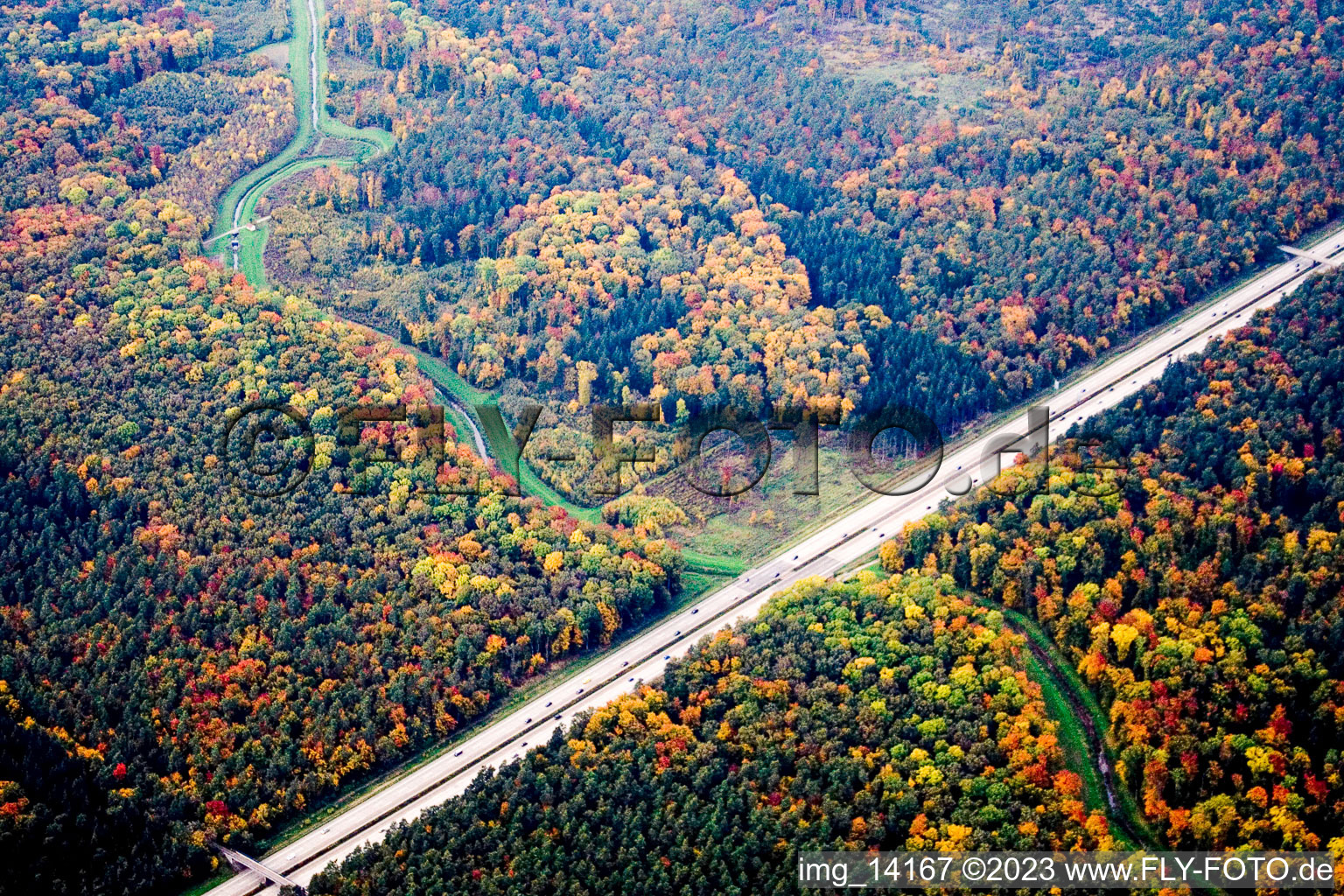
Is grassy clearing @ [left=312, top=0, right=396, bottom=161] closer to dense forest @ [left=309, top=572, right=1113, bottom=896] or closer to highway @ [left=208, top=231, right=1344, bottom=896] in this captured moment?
highway @ [left=208, top=231, right=1344, bottom=896]

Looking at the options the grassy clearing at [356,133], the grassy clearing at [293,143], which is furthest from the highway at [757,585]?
the grassy clearing at [356,133]

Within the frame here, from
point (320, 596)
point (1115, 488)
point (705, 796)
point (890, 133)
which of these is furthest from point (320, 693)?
point (890, 133)

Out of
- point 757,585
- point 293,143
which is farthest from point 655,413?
point 293,143

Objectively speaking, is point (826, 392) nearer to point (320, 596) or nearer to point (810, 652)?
point (810, 652)

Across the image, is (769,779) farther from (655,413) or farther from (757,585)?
(655,413)

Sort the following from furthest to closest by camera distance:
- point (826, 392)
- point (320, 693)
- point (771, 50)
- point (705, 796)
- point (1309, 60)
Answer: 1. point (771, 50)
2. point (1309, 60)
3. point (826, 392)
4. point (320, 693)
5. point (705, 796)

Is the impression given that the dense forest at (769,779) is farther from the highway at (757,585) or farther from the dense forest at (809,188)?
the dense forest at (809,188)
